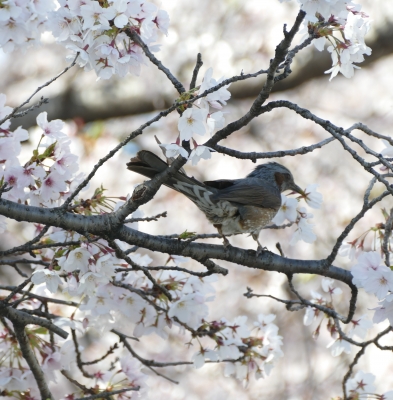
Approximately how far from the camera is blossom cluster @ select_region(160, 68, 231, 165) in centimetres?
210

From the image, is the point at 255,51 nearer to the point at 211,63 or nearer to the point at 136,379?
the point at 211,63

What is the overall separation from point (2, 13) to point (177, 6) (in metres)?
6.38

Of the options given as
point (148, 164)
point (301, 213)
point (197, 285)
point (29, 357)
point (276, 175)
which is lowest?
point (29, 357)

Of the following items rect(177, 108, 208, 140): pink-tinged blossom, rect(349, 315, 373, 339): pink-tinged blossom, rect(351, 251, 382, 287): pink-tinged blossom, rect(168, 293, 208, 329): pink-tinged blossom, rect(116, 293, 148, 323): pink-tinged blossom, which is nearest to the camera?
rect(177, 108, 208, 140): pink-tinged blossom

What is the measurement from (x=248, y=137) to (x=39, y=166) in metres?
5.37

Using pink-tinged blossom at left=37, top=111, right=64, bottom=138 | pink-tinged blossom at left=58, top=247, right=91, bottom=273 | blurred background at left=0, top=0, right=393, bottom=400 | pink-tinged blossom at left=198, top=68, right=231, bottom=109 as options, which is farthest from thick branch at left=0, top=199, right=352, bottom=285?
blurred background at left=0, top=0, right=393, bottom=400

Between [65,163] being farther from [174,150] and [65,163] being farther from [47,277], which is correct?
[174,150]

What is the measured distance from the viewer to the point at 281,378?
662 cm

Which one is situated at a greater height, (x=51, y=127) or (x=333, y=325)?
(x=51, y=127)

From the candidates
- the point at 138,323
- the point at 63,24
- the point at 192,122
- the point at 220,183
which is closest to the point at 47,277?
the point at 138,323

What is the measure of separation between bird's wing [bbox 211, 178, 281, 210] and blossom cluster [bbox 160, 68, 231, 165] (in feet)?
4.01

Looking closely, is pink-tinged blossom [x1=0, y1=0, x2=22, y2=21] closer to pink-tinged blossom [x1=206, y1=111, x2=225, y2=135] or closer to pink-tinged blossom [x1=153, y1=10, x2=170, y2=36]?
pink-tinged blossom [x1=153, y1=10, x2=170, y2=36]

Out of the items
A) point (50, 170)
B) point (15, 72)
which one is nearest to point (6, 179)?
point (50, 170)

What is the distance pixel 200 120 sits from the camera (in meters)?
2.10
